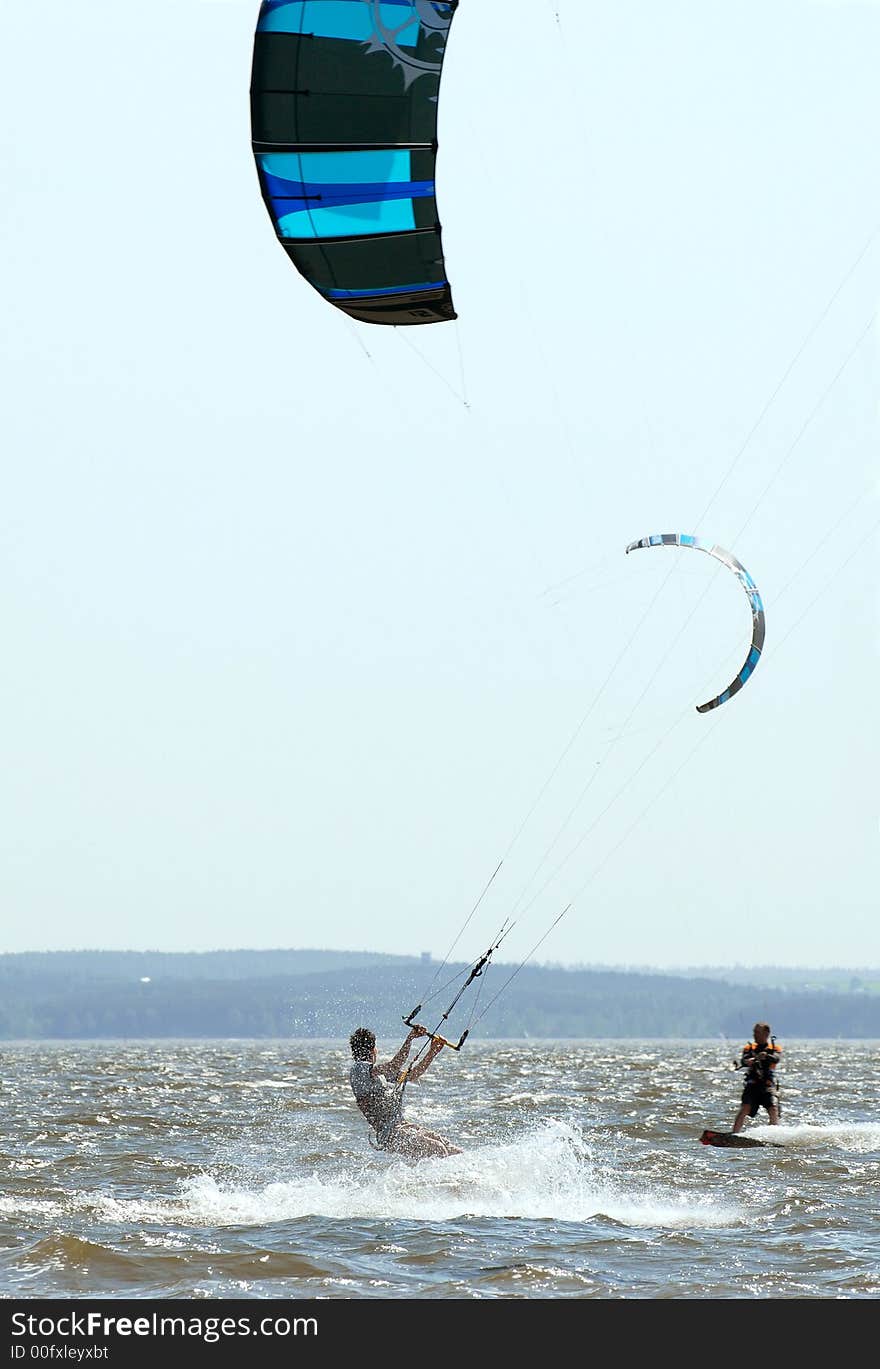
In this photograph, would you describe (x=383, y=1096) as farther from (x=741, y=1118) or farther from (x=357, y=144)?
(x=357, y=144)

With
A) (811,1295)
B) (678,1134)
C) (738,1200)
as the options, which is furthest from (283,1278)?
(678,1134)

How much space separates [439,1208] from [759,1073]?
247 inches

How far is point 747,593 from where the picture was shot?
49.7 ft

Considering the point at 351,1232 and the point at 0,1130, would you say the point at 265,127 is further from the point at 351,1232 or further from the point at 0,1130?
the point at 0,1130

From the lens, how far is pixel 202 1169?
15.7 m

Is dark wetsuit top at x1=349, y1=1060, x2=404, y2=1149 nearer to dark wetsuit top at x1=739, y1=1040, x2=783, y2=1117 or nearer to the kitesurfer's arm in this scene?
the kitesurfer's arm

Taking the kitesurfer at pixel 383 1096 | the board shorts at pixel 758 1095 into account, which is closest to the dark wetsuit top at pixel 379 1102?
the kitesurfer at pixel 383 1096

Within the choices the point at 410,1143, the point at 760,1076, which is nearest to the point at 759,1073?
the point at 760,1076

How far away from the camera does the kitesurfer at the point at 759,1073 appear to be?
58.9 ft

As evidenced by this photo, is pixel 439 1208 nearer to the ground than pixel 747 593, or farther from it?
nearer to the ground

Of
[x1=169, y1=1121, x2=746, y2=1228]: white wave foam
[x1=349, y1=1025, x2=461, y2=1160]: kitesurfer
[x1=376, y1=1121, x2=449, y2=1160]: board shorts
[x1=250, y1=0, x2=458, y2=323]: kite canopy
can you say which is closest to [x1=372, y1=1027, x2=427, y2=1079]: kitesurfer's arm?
[x1=349, y1=1025, x2=461, y2=1160]: kitesurfer

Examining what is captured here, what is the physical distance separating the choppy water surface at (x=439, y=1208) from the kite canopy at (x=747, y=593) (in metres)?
4.49

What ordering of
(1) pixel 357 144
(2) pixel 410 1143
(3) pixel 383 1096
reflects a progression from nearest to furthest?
(1) pixel 357 144, (3) pixel 383 1096, (2) pixel 410 1143

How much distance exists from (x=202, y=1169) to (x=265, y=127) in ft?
31.5
